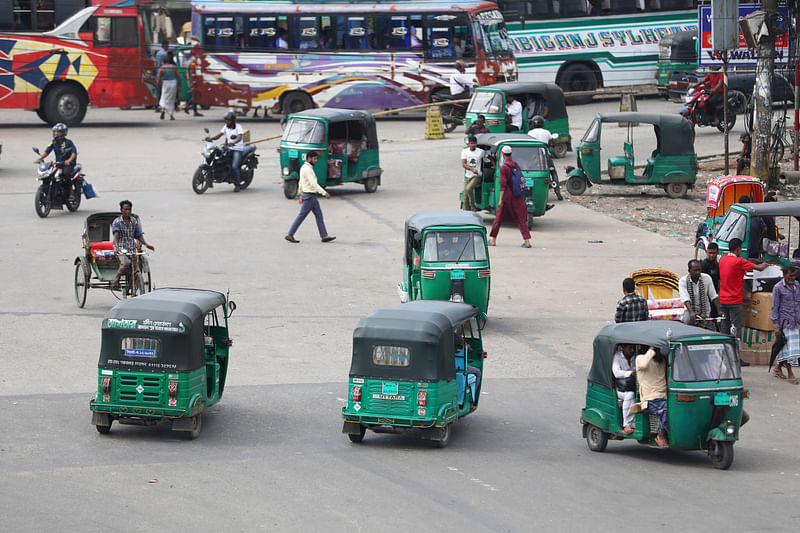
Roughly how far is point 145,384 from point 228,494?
1.85 m

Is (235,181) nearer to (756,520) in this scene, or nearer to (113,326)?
(113,326)

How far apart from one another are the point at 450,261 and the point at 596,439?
4561 mm

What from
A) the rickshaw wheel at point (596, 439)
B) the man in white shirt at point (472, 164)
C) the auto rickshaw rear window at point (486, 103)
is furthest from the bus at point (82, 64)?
the rickshaw wheel at point (596, 439)

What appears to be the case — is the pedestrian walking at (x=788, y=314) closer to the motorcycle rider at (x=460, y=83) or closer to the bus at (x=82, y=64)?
the motorcycle rider at (x=460, y=83)

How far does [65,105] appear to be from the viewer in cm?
3650

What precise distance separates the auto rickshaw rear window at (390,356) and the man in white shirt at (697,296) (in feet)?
14.2

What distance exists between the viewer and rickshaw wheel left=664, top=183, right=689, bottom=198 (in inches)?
1069

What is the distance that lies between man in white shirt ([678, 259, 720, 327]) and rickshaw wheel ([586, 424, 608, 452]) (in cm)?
303

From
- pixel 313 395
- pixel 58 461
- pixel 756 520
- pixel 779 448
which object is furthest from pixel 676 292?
pixel 58 461

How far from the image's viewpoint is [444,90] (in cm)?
3844

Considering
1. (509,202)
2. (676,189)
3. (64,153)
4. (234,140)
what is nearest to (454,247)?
(509,202)

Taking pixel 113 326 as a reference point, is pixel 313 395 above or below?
below

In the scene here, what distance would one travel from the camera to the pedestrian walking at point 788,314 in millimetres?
14180

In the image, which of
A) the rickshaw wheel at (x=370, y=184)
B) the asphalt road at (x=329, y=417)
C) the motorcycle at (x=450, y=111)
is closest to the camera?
the asphalt road at (x=329, y=417)
